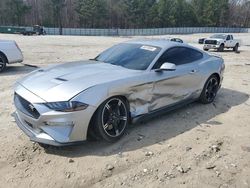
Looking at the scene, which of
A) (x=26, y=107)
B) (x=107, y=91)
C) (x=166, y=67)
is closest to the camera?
(x=26, y=107)

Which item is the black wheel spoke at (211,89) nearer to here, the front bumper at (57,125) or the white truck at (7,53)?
the front bumper at (57,125)

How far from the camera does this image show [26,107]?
4.11m

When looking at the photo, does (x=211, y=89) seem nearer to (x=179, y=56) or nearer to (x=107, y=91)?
(x=179, y=56)

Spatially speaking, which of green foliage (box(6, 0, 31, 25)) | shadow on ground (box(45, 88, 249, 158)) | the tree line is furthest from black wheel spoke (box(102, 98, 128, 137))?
green foliage (box(6, 0, 31, 25))

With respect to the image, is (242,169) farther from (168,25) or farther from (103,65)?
(168,25)

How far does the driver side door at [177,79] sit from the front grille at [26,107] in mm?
1943

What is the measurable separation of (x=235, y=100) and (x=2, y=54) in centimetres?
781

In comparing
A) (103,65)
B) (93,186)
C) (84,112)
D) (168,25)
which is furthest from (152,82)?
(168,25)

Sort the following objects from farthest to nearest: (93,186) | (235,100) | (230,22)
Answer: (230,22)
(235,100)
(93,186)

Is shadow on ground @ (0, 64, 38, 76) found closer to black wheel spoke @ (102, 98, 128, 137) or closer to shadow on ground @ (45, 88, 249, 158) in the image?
shadow on ground @ (45, 88, 249, 158)

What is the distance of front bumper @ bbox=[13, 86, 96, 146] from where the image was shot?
3834 mm

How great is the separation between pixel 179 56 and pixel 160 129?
1581 millimetres

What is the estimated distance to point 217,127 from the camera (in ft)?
17.7

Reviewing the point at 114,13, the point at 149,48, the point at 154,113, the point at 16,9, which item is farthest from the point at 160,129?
the point at 114,13
